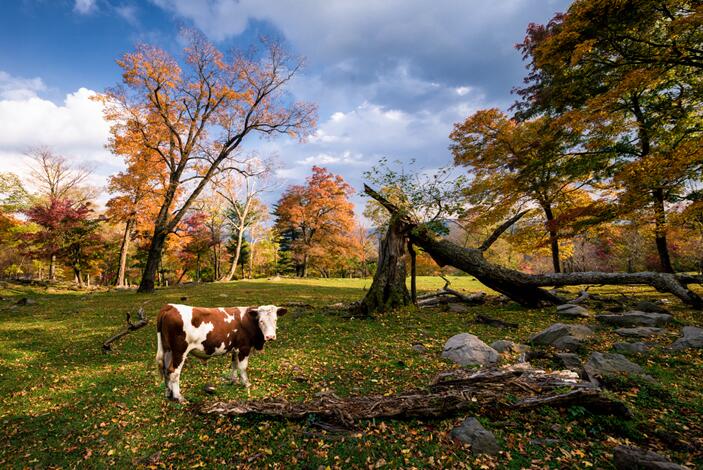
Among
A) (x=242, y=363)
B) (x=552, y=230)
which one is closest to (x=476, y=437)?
(x=242, y=363)

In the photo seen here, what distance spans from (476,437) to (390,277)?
9937 millimetres

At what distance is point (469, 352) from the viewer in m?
7.10

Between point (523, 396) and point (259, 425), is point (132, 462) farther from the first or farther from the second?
point (523, 396)

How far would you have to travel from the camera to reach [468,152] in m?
22.7

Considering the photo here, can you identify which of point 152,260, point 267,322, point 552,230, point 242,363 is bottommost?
point 242,363

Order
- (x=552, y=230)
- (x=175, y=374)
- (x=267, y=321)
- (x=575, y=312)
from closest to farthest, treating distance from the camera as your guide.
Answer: (x=175, y=374), (x=267, y=321), (x=575, y=312), (x=552, y=230)

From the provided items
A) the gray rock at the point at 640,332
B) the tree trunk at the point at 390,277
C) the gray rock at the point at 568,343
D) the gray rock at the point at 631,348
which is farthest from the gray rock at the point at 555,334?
the tree trunk at the point at 390,277

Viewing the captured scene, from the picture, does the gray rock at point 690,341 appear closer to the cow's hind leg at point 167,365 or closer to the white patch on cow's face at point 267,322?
the white patch on cow's face at point 267,322

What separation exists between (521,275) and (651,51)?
399 inches

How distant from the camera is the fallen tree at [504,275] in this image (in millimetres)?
12406

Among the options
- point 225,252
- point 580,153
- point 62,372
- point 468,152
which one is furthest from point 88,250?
point 580,153

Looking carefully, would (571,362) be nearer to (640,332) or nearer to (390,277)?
(640,332)

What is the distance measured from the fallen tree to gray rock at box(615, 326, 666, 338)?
4164 mm

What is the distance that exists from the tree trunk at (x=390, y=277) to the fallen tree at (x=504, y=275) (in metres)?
0.14
